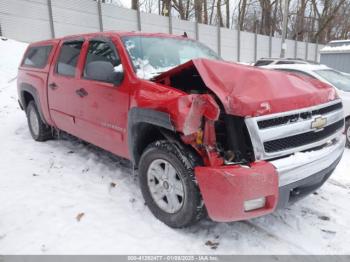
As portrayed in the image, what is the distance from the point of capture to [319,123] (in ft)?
9.64

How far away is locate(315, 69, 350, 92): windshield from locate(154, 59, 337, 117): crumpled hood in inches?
157

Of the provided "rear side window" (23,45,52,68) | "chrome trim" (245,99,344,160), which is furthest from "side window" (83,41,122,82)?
"chrome trim" (245,99,344,160)

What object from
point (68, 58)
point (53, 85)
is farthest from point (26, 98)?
point (68, 58)

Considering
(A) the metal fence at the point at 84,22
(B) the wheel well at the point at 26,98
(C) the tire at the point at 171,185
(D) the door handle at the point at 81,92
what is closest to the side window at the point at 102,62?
(D) the door handle at the point at 81,92

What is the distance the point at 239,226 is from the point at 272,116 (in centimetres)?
118

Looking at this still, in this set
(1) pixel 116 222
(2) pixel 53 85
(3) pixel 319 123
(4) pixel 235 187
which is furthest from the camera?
(2) pixel 53 85

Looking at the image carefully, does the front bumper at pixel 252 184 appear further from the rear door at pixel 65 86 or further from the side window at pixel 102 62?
the rear door at pixel 65 86

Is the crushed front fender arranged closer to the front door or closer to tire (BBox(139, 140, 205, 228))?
tire (BBox(139, 140, 205, 228))

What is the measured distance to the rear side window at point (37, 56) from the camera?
17.4ft

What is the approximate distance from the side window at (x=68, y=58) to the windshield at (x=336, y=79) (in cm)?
501

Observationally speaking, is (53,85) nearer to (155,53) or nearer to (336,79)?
(155,53)

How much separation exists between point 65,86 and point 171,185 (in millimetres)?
2363

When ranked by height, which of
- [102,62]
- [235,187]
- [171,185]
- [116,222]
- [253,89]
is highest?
[102,62]

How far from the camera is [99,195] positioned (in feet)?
12.3
